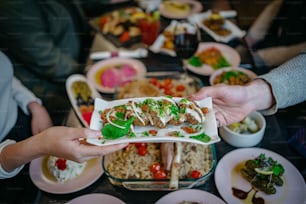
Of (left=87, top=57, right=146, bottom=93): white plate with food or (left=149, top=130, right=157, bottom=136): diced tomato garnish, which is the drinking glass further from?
(left=149, top=130, right=157, bottom=136): diced tomato garnish

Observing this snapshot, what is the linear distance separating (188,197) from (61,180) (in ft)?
1.84

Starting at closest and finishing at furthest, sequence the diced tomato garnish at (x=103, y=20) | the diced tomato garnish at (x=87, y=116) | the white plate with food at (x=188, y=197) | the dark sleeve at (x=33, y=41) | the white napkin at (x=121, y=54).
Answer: the white plate with food at (x=188, y=197), the diced tomato garnish at (x=87, y=116), the dark sleeve at (x=33, y=41), the white napkin at (x=121, y=54), the diced tomato garnish at (x=103, y=20)

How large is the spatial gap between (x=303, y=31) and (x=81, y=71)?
1.60 metres

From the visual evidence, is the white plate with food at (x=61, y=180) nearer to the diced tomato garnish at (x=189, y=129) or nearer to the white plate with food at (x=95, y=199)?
the white plate with food at (x=95, y=199)

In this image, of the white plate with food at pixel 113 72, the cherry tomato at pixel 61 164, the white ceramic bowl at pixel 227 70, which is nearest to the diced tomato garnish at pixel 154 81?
the white plate with food at pixel 113 72

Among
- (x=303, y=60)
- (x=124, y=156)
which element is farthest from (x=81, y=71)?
(x=303, y=60)

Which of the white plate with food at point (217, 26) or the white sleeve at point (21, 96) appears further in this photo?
the white plate with food at point (217, 26)

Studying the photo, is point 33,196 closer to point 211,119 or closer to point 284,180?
point 211,119

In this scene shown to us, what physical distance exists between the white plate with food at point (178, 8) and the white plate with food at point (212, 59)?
0.49m

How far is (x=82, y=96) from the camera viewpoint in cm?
184

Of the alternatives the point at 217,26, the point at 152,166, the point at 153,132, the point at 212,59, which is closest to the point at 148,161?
the point at 152,166

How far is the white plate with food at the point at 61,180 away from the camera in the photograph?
4.55 feet

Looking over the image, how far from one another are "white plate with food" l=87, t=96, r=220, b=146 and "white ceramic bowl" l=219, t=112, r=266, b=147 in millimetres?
259

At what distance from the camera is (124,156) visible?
1.42 m
